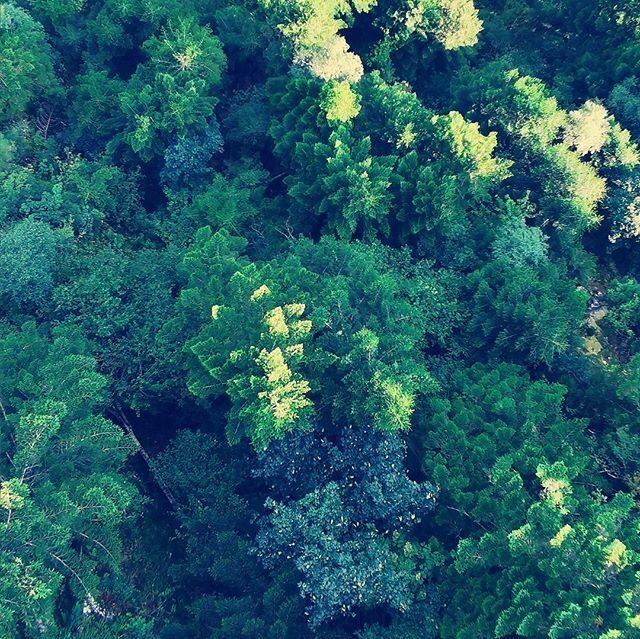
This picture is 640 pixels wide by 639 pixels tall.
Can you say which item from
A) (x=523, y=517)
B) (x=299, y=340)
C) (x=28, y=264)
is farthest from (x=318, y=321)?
(x=28, y=264)

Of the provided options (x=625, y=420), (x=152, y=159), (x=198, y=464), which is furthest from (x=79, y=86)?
(x=625, y=420)

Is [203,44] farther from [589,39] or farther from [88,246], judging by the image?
[589,39]

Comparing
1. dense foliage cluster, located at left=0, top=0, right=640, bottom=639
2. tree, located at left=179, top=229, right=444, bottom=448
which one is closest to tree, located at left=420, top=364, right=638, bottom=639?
dense foliage cluster, located at left=0, top=0, right=640, bottom=639

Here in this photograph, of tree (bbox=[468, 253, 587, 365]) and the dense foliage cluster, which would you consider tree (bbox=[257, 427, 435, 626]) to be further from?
tree (bbox=[468, 253, 587, 365])

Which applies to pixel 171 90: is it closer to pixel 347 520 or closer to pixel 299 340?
pixel 299 340

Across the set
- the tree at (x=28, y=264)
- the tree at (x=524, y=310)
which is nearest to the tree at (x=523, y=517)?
the tree at (x=524, y=310)

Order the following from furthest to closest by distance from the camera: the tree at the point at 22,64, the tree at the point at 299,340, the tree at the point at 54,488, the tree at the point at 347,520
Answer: the tree at the point at 22,64
the tree at the point at 299,340
the tree at the point at 347,520
the tree at the point at 54,488

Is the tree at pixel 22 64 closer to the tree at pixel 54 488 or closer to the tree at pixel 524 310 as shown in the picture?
the tree at pixel 54 488

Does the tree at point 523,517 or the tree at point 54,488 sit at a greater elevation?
the tree at point 523,517
